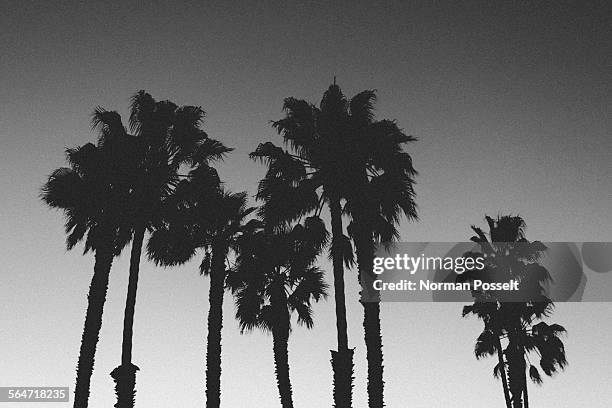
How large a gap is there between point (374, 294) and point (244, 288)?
8.40m

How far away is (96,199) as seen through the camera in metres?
23.7

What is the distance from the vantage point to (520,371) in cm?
2825

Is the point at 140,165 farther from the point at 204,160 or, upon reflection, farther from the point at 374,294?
the point at 374,294

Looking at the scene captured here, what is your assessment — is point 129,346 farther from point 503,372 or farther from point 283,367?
point 503,372

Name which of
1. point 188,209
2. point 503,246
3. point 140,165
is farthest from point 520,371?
point 140,165

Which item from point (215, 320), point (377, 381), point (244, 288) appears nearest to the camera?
point (377, 381)

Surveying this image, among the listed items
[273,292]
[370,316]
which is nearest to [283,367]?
[273,292]

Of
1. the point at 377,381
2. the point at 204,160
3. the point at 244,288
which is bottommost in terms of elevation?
the point at 377,381

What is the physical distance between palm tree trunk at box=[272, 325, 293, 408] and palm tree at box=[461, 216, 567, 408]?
8.56 metres

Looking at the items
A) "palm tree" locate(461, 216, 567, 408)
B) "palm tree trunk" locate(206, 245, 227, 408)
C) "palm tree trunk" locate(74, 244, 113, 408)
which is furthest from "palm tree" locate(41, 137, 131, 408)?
"palm tree" locate(461, 216, 567, 408)

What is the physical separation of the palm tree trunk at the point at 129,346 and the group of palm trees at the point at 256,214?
0.04m

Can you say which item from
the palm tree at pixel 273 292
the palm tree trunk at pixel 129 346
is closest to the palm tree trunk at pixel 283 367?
the palm tree at pixel 273 292

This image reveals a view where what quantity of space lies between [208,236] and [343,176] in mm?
7740

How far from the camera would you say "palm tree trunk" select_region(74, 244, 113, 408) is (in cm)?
2169
